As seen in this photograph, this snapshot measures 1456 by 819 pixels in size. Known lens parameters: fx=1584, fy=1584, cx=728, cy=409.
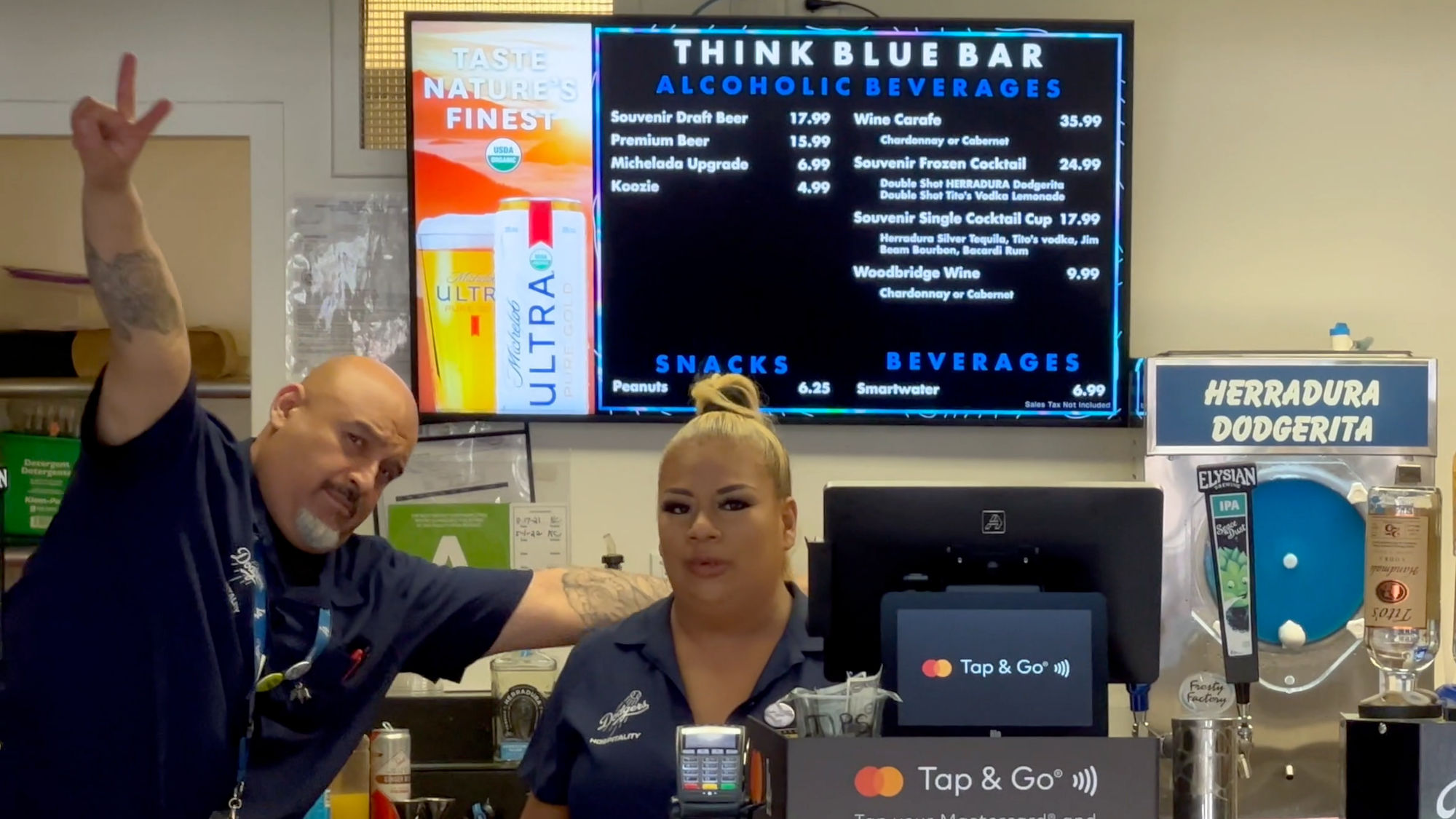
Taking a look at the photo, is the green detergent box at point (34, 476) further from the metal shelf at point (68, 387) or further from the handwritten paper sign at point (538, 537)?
the handwritten paper sign at point (538, 537)

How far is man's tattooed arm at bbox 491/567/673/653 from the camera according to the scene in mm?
2873

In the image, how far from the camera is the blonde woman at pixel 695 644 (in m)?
2.46

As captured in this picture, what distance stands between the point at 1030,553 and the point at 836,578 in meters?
0.26

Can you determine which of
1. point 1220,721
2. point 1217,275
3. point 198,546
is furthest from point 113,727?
point 1217,275

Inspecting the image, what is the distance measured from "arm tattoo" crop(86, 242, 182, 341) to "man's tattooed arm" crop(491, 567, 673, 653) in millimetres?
925

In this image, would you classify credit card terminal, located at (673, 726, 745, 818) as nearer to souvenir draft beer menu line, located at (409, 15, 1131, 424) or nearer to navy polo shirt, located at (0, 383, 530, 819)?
navy polo shirt, located at (0, 383, 530, 819)

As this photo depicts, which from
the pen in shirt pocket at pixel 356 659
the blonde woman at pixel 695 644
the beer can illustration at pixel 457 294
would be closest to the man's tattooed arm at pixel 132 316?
the pen in shirt pocket at pixel 356 659

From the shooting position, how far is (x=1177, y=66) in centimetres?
392

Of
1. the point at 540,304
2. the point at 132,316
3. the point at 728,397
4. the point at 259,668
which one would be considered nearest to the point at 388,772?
the point at 259,668

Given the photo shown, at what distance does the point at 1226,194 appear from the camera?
12.9 ft

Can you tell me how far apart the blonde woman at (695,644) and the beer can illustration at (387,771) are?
0.65 meters

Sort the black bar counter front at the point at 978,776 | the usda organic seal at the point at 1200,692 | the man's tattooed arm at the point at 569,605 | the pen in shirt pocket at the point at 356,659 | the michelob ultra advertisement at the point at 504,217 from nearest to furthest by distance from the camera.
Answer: the black bar counter front at the point at 978,776 < the pen in shirt pocket at the point at 356,659 < the man's tattooed arm at the point at 569,605 < the usda organic seal at the point at 1200,692 < the michelob ultra advertisement at the point at 504,217

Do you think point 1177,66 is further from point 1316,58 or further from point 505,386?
point 505,386

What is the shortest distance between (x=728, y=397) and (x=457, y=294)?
45.8 inches
